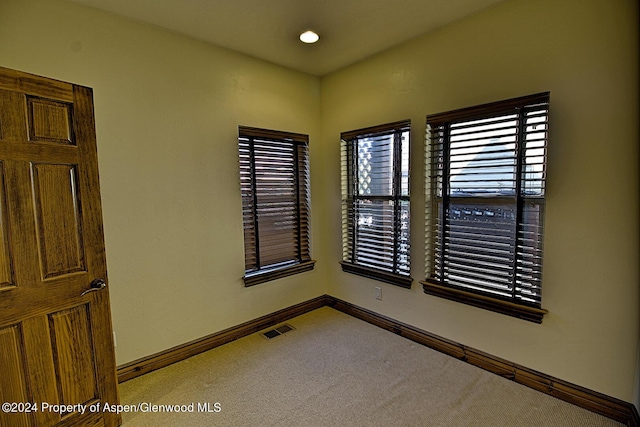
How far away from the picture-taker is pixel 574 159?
198 centimetres

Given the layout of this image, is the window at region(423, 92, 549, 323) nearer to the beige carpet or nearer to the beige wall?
the beige wall

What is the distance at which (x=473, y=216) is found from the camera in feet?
8.09

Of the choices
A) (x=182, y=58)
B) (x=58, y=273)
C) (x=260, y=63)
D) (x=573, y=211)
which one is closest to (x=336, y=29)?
(x=260, y=63)

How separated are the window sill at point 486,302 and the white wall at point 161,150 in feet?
5.55

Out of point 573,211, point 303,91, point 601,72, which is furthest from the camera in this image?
point 303,91

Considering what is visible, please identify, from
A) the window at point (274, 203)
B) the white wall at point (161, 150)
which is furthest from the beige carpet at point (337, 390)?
the window at point (274, 203)

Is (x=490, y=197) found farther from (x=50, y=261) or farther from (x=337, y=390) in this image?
(x=50, y=261)

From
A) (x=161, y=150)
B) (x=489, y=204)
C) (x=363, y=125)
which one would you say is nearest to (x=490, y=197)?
(x=489, y=204)

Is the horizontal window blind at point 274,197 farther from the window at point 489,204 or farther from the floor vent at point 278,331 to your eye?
the window at point 489,204

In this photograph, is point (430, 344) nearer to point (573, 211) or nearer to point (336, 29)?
point (573, 211)

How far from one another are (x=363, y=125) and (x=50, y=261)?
2.72 meters

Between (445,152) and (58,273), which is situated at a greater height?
(445,152)

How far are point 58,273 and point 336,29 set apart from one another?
255cm

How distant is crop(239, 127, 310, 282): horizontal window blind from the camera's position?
3.07 meters
